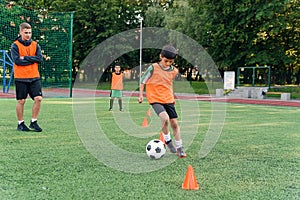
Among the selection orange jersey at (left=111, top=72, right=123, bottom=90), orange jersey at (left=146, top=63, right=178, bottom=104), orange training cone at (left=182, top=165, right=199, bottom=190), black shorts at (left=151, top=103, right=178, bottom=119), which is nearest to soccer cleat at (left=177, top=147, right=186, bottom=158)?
black shorts at (left=151, top=103, right=178, bottom=119)

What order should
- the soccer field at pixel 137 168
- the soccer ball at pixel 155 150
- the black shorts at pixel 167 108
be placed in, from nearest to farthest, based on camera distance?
1. the soccer field at pixel 137 168
2. the soccer ball at pixel 155 150
3. the black shorts at pixel 167 108

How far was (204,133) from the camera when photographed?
7.84 m

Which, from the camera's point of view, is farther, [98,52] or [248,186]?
[98,52]

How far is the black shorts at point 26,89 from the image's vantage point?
279 inches

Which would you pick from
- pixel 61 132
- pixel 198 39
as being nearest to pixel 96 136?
pixel 61 132

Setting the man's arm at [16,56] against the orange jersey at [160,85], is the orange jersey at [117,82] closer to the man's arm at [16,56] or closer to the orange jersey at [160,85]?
the man's arm at [16,56]

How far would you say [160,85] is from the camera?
5.57 m

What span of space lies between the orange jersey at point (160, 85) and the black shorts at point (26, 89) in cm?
272

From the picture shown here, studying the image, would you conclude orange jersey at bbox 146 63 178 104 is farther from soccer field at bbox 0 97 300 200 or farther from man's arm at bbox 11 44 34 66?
man's arm at bbox 11 44 34 66

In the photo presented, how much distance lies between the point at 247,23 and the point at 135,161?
2664 centimetres

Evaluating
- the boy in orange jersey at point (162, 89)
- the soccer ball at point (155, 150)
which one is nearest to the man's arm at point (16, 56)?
the boy in orange jersey at point (162, 89)

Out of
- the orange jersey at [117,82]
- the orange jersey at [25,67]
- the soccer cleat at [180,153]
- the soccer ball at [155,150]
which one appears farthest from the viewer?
the orange jersey at [117,82]

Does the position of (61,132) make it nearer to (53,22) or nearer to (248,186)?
(248,186)

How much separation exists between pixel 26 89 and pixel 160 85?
3.00 m
